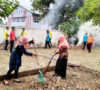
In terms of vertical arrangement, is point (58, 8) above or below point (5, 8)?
above

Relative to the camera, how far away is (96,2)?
1044 centimetres

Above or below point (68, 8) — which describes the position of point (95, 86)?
below

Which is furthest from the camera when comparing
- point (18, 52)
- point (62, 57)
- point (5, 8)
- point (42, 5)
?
point (42, 5)

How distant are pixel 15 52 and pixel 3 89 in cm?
106

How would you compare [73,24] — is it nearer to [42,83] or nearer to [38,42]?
[38,42]

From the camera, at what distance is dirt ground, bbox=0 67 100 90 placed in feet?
13.8

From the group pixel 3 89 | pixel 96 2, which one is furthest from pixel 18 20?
pixel 3 89

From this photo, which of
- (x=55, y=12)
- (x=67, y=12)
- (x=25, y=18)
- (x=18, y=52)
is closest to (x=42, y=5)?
(x=55, y=12)

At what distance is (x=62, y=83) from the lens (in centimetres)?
464

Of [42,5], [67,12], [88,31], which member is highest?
[42,5]

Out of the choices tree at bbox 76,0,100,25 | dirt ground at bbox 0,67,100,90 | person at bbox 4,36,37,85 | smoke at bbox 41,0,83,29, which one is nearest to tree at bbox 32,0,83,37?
smoke at bbox 41,0,83,29

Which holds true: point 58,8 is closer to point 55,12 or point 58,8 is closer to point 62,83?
point 55,12

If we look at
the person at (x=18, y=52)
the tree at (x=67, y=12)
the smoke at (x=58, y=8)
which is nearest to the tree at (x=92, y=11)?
the tree at (x=67, y=12)

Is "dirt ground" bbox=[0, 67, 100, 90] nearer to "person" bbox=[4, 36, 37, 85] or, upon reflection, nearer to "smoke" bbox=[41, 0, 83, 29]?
"person" bbox=[4, 36, 37, 85]
